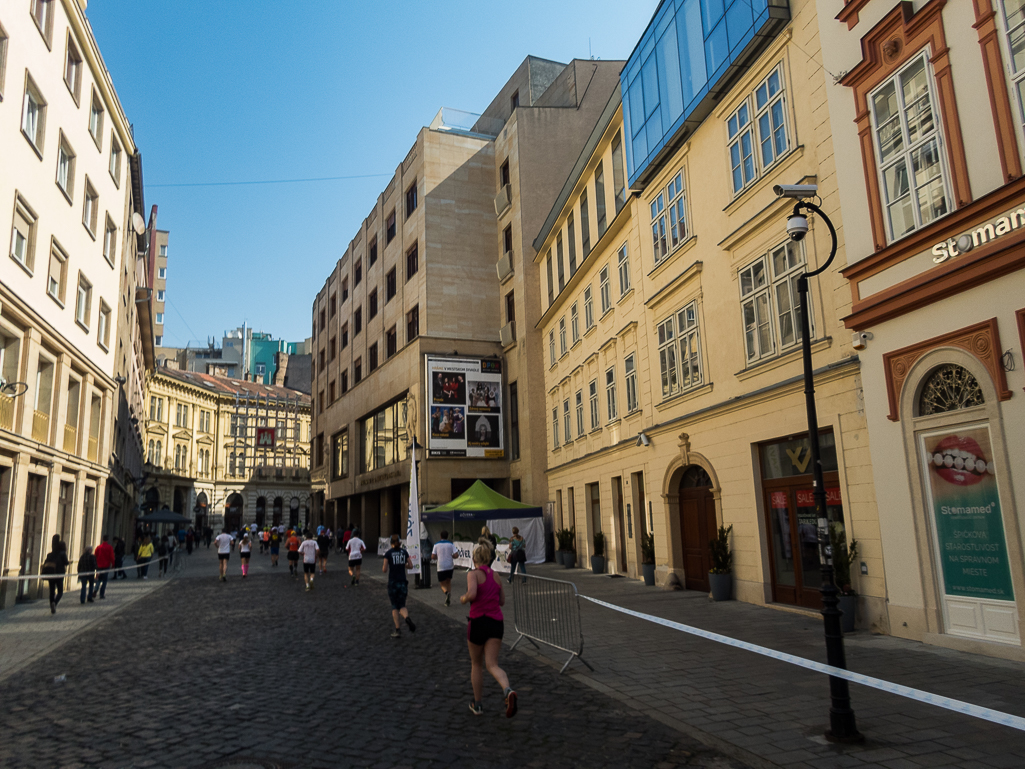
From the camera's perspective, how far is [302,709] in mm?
7598

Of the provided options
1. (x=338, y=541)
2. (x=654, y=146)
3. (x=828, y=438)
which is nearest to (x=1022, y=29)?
(x=828, y=438)

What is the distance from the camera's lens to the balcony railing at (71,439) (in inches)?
949

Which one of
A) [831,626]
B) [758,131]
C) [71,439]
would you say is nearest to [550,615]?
[831,626]

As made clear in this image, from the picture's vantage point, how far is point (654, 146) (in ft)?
61.3

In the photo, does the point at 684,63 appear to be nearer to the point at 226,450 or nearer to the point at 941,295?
the point at 941,295

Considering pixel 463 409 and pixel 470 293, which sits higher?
pixel 470 293

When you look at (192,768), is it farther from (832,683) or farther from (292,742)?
(832,683)

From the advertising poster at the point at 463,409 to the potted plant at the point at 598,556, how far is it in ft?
38.1

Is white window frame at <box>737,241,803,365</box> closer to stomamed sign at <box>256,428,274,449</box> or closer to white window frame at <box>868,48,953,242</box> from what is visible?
white window frame at <box>868,48,953,242</box>

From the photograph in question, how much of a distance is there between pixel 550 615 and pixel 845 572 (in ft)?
15.8

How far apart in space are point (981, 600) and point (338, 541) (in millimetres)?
46150

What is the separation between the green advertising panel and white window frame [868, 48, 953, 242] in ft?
9.95

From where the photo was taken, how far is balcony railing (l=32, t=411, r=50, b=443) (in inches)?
820

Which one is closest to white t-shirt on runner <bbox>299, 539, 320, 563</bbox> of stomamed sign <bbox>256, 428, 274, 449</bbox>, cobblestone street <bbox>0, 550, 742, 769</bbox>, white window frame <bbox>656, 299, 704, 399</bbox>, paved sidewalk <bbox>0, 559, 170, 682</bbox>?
paved sidewalk <bbox>0, 559, 170, 682</bbox>
